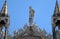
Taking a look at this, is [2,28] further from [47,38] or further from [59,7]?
[59,7]

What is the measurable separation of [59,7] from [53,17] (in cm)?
125

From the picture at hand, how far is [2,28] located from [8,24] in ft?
2.37

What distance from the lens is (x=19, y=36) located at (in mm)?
18609

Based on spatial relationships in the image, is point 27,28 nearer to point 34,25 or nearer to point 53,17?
point 34,25

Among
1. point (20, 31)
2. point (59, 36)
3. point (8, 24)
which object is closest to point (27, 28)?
point (20, 31)

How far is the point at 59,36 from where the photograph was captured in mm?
17906

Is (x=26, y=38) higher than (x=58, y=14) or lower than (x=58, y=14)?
lower

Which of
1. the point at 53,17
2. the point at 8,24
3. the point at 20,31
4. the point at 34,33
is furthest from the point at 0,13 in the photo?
the point at 53,17

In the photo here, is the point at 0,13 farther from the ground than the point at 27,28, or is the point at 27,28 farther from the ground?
the point at 0,13

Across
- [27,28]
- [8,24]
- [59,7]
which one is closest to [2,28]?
[8,24]

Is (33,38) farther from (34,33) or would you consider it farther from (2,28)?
(2,28)

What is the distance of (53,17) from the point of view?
18.4m

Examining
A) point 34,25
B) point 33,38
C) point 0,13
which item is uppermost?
point 0,13

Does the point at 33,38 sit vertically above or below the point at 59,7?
below
